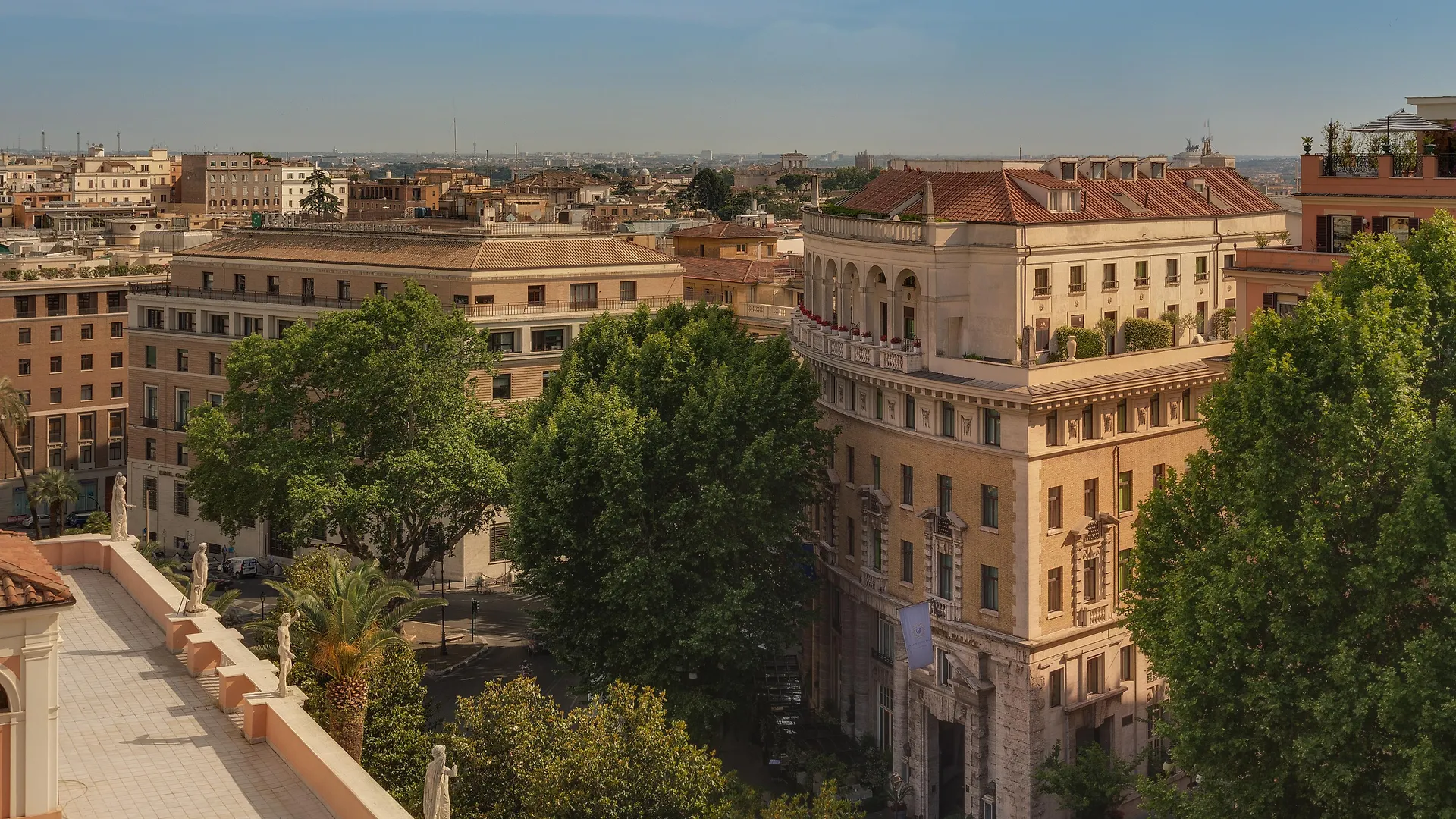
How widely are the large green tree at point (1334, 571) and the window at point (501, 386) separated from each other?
49.9 m

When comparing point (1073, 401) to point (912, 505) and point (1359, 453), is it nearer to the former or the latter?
point (912, 505)

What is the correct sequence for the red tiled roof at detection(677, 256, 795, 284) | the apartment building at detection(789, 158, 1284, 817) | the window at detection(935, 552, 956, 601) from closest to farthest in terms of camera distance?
the apartment building at detection(789, 158, 1284, 817) → the window at detection(935, 552, 956, 601) → the red tiled roof at detection(677, 256, 795, 284)

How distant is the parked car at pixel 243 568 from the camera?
87938mm

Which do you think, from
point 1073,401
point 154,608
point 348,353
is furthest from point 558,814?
point 348,353

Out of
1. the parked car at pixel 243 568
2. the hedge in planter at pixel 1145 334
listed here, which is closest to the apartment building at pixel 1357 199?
the hedge in planter at pixel 1145 334

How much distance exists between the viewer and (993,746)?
5422 centimetres

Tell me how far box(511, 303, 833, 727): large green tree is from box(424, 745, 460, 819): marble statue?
1135 inches

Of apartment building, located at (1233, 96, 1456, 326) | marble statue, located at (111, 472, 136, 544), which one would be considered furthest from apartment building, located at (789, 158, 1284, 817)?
marble statue, located at (111, 472, 136, 544)

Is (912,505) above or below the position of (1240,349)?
below

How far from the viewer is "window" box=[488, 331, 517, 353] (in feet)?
276

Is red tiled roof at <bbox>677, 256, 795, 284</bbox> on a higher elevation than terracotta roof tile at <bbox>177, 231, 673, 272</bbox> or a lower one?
lower

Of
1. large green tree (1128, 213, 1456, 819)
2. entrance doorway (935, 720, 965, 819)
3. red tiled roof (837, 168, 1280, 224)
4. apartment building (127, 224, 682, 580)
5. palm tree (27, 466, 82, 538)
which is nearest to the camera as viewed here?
large green tree (1128, 213, 1456, 819)

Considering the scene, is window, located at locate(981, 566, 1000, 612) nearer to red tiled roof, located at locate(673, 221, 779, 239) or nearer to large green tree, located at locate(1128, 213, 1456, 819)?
large green tree, located at locate(1128, 213, 1456, 819)

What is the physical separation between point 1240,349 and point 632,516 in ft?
75.7
